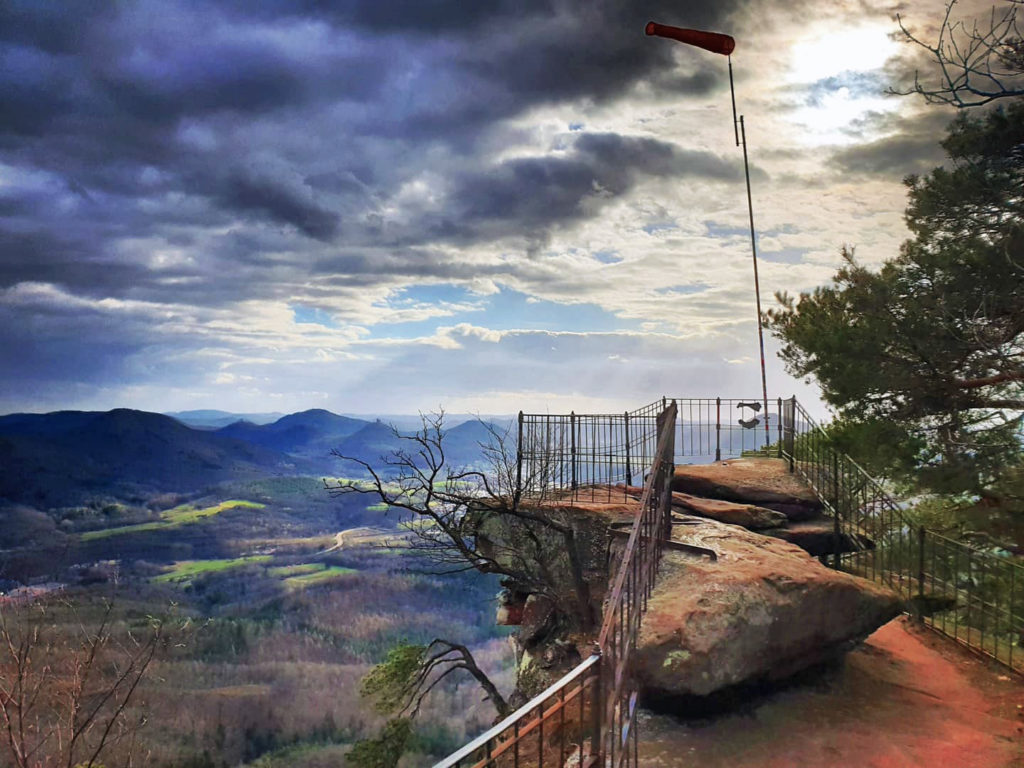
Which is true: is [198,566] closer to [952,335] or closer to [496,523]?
[496,523]

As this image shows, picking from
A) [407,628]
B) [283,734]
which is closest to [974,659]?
[283,734]

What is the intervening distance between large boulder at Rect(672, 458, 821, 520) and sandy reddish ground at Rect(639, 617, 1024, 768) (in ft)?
15.4

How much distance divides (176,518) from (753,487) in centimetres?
13922

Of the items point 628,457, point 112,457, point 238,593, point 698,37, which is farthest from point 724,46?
point 112,457

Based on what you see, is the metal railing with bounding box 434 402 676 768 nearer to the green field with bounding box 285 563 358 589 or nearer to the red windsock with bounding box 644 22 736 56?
the red windsock with bounding box 644 22 736 56

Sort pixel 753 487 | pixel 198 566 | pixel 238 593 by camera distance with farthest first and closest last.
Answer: pixel 198 566, pixel 238 593, pixel 753 487

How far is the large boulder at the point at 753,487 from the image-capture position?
12.2 m

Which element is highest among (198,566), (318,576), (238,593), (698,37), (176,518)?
(698,37)

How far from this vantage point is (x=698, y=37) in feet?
49.7

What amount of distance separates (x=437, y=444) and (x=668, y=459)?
22.9ft

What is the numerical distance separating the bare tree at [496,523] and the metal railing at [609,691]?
4.25 m

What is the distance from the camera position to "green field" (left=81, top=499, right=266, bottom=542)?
114 metres

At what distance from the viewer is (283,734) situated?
6150cm

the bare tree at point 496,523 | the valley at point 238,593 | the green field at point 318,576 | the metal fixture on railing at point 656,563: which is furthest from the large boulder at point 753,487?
the green field at point 318,576
